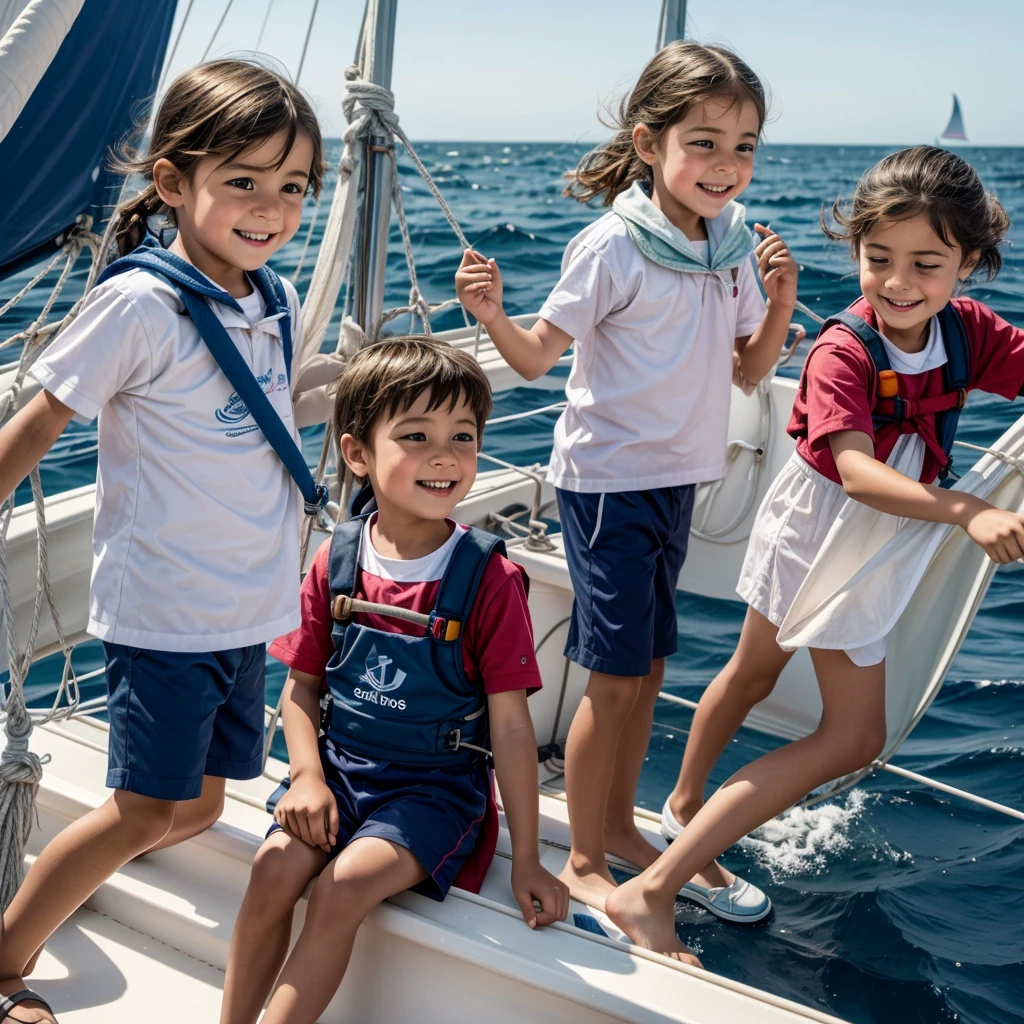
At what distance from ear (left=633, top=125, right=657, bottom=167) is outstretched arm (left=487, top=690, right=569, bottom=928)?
0.95 meters

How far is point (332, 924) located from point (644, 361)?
3.32 feet

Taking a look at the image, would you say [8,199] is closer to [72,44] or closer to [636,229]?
[72,44]

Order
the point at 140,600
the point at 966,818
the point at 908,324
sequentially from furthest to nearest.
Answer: the point at 966,818
the point at 908,324
the point at 140,600

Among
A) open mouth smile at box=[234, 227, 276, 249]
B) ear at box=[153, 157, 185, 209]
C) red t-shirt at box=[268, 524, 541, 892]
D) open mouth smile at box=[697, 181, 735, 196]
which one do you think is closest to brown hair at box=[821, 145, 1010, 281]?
open mouth smile at box=[697, 181, 735, 196]

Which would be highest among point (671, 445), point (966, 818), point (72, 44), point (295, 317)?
point (72, 44)

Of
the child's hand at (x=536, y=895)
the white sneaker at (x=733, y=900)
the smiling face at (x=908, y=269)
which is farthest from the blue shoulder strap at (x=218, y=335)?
the white sneaker at (x=733, y=900)

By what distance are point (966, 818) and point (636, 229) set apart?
5.26ft

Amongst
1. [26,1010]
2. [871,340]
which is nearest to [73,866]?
[26,1010]

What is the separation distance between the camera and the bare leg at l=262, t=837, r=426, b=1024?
156 centimetres

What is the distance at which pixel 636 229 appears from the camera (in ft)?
6.56

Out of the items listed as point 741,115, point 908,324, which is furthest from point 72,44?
point 908,324

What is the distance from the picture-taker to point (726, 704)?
2180 mm

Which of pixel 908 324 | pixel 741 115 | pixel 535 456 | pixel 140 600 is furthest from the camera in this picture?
pixel 535 456

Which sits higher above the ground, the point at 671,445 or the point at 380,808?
the point at 671,445
